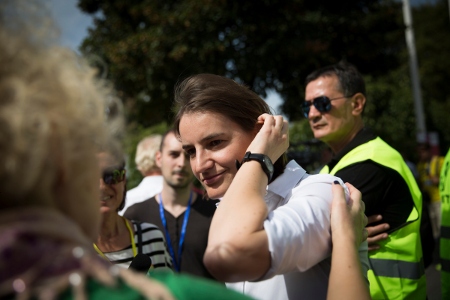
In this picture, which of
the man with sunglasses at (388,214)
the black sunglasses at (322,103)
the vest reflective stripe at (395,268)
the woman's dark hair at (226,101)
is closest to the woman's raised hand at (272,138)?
the woman's dark hair at (226,101)

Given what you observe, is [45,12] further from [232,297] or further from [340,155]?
[340,155]

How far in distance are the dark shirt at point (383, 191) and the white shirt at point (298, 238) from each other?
1023mm

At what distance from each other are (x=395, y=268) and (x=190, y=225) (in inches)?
91.6

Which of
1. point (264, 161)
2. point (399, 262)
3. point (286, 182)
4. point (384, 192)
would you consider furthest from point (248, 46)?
point (264, 161)

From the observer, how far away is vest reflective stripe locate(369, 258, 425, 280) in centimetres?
287

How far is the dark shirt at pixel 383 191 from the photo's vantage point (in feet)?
9.77

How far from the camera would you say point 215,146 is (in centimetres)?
220

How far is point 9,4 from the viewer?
1.07 meters

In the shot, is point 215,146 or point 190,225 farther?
point 190,225

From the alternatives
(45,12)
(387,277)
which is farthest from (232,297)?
(387,277)

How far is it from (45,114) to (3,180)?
141 mm

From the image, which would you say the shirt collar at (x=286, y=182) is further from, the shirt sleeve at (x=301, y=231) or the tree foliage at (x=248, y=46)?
the tree foliage at (x=248, y=46)

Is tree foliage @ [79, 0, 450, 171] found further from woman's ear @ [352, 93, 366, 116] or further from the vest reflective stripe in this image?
the vest reflective stripe

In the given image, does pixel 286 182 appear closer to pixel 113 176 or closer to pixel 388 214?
pixel 388 214
